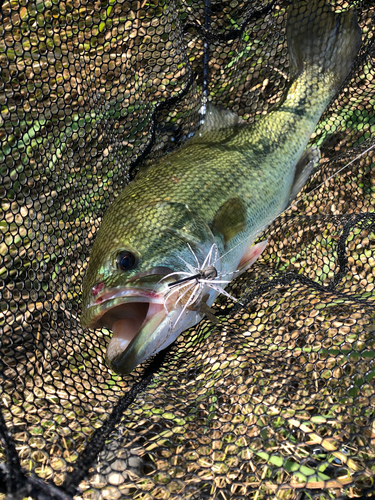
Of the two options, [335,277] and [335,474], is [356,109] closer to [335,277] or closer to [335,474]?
[335,277]

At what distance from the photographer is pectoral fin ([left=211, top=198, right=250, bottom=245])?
2436mm

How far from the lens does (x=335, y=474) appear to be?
6.40 ft

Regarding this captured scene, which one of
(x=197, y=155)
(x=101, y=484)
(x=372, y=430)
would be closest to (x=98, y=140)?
(x=197, y=155)

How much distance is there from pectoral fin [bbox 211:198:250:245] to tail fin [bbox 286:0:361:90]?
1.30 meters

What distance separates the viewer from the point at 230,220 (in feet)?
8.21

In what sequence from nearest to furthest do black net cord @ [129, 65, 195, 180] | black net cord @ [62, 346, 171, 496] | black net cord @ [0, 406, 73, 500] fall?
black net cord @ [0, 406, 73, 500]
black net cord @ [62, 346, 171, 496]
black net cord @ [129, 65, 195, 180]

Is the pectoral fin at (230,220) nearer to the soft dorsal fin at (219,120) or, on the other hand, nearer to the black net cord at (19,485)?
the soft dorsal fin at (219,120)

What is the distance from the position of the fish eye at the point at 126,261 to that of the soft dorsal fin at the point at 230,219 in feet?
1.85

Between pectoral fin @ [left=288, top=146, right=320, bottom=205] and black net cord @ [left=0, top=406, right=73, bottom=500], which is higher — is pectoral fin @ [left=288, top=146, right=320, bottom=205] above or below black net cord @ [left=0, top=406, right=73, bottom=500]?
below

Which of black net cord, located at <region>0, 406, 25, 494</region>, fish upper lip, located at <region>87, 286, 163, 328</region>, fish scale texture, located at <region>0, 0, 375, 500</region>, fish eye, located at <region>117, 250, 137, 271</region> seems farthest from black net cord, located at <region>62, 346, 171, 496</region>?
fish eye, located at <region>117, 250, 137, 271</region>

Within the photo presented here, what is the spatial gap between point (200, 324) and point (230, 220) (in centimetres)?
70

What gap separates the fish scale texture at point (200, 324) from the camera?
1.96 meters

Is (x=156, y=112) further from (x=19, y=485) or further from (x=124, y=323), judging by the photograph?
(x=19, y=485)

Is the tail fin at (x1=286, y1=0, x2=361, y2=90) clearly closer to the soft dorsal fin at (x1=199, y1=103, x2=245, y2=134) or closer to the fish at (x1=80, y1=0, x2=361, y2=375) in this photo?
the fish at (x1=80, y1=0, x2=361, y2=375)
